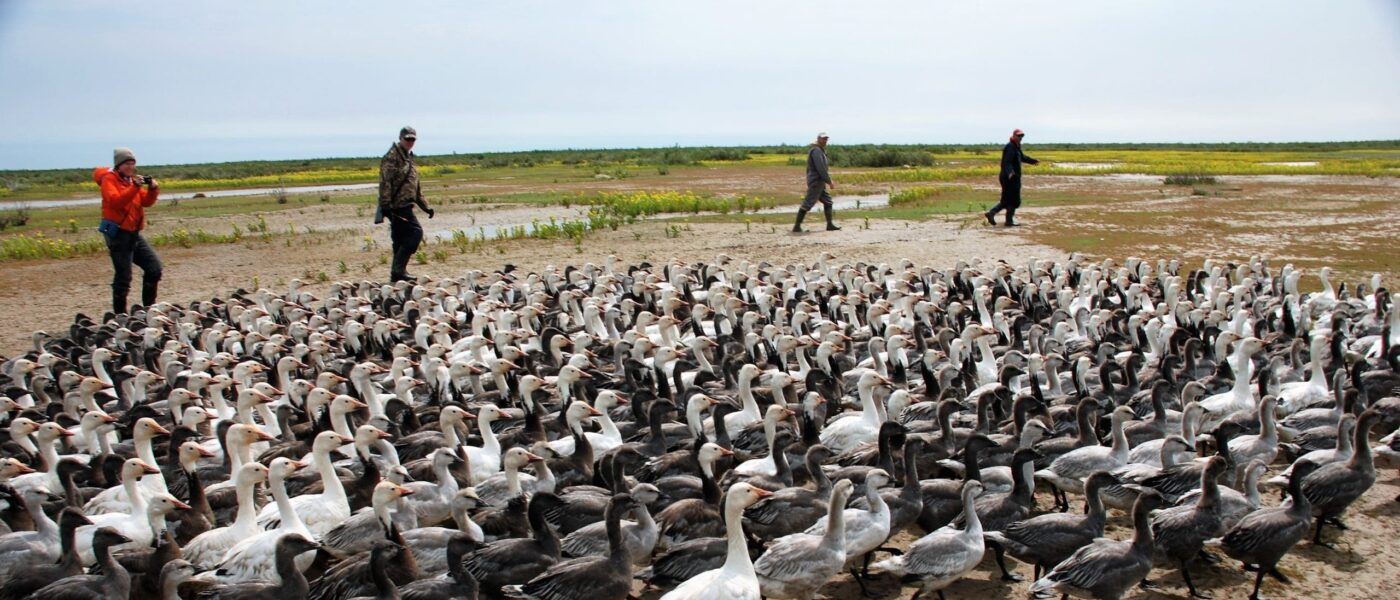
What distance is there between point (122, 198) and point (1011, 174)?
1861 cm

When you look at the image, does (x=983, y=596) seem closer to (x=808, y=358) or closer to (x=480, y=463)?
(x=480, y=463)

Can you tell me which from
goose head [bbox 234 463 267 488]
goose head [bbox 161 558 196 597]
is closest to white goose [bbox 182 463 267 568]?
goose head [bbox 234 463 267 488]

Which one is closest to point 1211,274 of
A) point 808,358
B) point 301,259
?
point 808,358

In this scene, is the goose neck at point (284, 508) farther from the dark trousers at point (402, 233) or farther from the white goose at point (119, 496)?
the dark trousers at point (402, 233)

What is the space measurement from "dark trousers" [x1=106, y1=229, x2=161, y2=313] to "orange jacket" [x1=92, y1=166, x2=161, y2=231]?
19 centimetres

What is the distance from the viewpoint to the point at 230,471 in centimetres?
900

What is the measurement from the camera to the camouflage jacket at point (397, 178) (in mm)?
16938

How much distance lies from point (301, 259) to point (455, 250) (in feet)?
11.7

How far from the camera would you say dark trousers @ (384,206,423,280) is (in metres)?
17.4

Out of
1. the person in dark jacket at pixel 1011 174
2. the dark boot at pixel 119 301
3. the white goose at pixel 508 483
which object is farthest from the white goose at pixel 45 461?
the person in dark jacket at pixel 1011 174

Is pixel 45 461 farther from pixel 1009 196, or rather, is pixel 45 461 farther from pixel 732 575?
pixel 1009 196

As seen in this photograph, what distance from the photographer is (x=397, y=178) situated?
17.0 m

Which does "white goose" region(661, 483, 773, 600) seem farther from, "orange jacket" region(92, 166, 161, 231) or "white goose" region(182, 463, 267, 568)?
"orange jacket" region(92, 166, 161, 231)

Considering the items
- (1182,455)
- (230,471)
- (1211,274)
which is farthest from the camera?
(1211,274)
